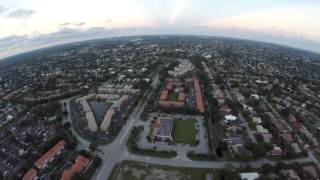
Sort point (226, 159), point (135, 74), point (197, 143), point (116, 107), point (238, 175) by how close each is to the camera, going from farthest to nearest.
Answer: point (135, 74), point (116, 107), point (197, 143), point (226, 159), point (238, 175)

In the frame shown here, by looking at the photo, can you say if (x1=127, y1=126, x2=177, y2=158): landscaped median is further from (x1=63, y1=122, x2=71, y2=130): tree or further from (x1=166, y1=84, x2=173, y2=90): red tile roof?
(x1=166, y1=84, x2=173, y2=90): red tile roof

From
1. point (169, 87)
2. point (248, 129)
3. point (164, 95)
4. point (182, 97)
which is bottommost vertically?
point (248, 129)

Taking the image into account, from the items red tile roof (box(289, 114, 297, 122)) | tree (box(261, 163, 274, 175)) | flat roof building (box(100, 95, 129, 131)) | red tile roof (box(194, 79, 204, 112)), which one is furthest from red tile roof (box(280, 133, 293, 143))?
flat roof building (box(100, 95, 129, 131))

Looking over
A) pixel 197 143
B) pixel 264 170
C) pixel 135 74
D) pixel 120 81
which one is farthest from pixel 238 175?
pixel 135 74

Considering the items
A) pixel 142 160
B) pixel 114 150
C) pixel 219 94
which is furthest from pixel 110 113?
pixel 219 94

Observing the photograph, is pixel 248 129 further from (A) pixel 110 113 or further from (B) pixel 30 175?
(B) pixel 30 175

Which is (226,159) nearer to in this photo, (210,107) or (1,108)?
(210,107)
